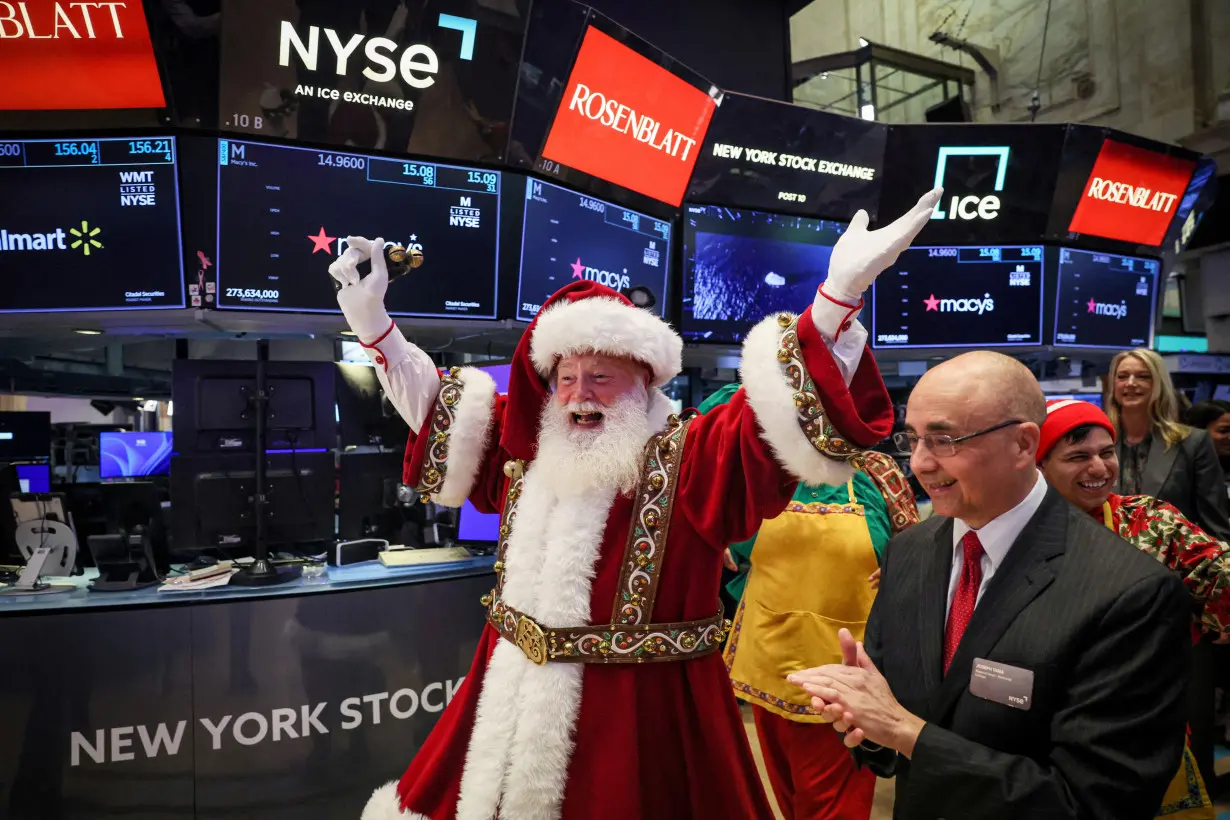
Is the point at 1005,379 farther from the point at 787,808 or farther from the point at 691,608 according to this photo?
the point at 787,808

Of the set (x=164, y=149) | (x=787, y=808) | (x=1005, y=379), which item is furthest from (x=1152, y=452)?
(x=164, y=149)

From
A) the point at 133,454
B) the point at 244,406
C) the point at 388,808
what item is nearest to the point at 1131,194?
the point at 244,406

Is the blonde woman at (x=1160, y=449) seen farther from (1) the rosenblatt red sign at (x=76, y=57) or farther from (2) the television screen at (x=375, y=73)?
(1) the rosenblatt red sign at (x=76, y=57)

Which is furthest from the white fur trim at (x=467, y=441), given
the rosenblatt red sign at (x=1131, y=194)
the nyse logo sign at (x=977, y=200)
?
the rosenblatt red sign at (x=1131, y=194)

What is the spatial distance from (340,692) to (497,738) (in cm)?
161

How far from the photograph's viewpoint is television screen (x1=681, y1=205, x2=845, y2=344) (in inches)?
175

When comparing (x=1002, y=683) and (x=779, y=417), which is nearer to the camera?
(x=1002, y=683)

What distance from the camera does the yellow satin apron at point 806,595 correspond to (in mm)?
2639

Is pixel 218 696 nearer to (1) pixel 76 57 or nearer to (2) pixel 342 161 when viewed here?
(2) pixel 342 161

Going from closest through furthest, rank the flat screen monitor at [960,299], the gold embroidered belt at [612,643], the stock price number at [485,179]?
the gold embroidered belt at [612,643] < the stock price number at [485,179] < the flat screen monitor at [960,299]

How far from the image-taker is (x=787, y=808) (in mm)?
2756

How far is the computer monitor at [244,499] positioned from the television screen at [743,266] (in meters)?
2.11

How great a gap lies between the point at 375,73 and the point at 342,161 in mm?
379

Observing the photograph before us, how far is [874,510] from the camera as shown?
2783mm
